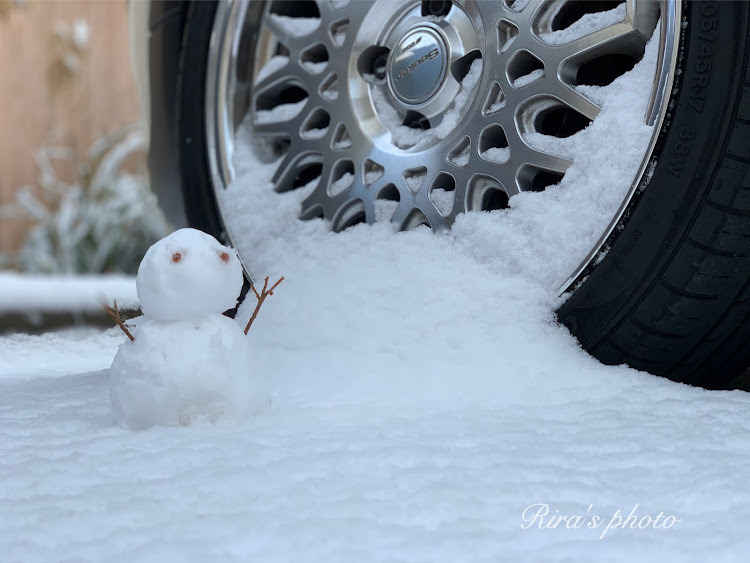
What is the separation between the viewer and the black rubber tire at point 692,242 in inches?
33.3

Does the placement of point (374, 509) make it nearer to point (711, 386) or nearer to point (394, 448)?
point (394, 448)

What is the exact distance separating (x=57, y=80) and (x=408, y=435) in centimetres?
316

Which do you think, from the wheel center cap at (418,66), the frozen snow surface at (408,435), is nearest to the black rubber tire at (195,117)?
the frozen snow surface at (408,435)

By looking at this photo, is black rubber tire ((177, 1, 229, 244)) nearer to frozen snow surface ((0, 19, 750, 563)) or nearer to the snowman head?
frozen snow surface ((0, 19, 750, 563))

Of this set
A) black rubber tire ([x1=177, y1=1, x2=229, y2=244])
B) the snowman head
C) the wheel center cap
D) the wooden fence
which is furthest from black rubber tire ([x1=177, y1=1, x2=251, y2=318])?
the wooden fence

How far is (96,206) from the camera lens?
3059 mm

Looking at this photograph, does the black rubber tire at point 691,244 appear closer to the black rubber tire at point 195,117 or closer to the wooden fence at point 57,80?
the black rubber tire at point 195,117

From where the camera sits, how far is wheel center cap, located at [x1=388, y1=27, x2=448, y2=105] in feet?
3.56

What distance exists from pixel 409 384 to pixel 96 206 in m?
2.45

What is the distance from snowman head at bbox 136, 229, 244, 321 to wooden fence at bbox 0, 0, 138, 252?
9.02 ft

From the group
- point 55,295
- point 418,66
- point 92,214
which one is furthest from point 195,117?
point 92,214

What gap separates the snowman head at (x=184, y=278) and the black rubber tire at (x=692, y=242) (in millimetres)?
418

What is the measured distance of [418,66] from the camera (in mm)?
1105

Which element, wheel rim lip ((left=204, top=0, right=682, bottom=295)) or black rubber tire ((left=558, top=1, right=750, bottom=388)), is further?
wheel rim lip ((left=204, top=0, right=682, bottom=295))
